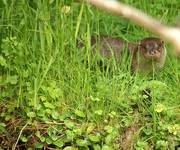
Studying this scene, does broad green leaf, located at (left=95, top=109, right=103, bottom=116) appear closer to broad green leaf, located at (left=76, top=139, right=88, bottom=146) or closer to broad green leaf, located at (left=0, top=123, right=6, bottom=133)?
broad green leaf, located at (left=76, top=139, right=88, bottom=146)

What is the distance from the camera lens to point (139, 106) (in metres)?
3.58

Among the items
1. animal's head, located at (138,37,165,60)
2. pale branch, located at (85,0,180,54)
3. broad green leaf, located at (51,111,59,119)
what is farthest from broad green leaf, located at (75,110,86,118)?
pale branch, located at (85,0,180,54)

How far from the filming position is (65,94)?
3.60m

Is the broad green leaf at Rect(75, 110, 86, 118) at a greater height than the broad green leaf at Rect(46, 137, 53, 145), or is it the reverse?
the broad green leaf at Rect(75, 110, 86, 118)

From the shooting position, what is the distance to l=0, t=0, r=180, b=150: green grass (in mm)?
3416

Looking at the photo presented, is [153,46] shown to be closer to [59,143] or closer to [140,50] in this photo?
[140,50]

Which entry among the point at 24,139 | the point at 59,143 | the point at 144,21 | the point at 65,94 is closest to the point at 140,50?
the point at 65,94

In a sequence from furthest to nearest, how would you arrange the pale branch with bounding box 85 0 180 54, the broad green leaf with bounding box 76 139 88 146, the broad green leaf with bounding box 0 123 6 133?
1. the broad green leaf with bounding box 0 123 6 133
2. the broad green leaf with bounding box 76 139 88 146
3. the pale branch with bounding box 85 0 180 54

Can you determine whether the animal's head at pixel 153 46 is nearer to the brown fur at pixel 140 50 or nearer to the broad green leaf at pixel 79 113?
the brown fur at pixel 140 50

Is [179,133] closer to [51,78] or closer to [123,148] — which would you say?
[123,148]

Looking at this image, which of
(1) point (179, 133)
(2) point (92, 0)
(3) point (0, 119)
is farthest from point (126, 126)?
(2) point (92, 0)

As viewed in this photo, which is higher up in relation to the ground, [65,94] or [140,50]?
[140,50]

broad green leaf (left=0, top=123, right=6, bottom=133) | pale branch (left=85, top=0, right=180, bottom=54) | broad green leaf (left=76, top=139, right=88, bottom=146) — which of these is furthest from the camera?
broad green leaf (left=0, top=123, right=6, bottom=133)

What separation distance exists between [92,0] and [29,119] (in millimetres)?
2959
